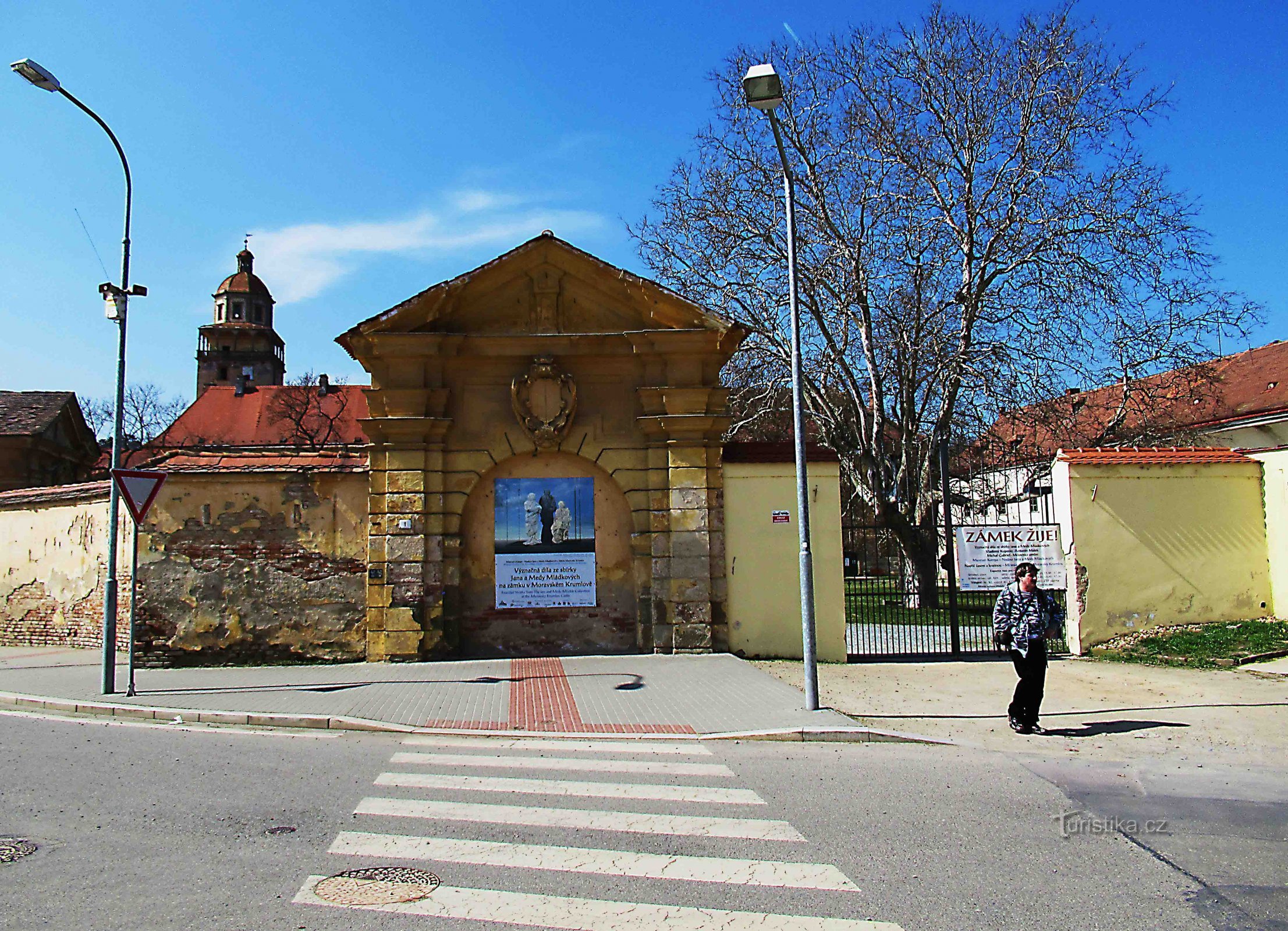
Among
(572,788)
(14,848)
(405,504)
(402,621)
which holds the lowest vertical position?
(572,788)

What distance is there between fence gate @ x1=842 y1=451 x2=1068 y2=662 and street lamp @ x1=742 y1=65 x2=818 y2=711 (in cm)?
450

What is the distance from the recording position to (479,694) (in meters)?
11.4

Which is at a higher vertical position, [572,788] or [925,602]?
[925,602]

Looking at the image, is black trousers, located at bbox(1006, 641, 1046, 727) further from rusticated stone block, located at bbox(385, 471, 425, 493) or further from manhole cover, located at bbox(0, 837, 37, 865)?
rusticated stone block, located at bbox(385, 471, 425, 493)

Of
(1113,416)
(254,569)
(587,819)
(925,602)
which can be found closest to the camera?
(587,819)

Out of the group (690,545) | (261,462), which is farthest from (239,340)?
(690,545)

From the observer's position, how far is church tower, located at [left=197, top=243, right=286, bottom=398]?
219 ft

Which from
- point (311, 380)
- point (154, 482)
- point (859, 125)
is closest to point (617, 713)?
point (154, 482)

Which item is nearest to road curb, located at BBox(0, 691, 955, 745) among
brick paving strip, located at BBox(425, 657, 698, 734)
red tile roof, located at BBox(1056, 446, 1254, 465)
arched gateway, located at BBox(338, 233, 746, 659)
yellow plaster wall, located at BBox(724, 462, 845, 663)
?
brick paving strip, located at BBox(425, 657, 698, 734)

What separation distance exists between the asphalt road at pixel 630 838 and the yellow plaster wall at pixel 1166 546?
7239mm

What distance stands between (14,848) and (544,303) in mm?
10634

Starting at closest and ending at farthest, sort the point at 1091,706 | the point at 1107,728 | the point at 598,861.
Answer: the point at 598,861 → the point at 1107,728 → the point at 1091,706

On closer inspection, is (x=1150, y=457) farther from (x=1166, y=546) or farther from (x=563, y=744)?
(x=563, y=744)

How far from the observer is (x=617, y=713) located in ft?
33.7
